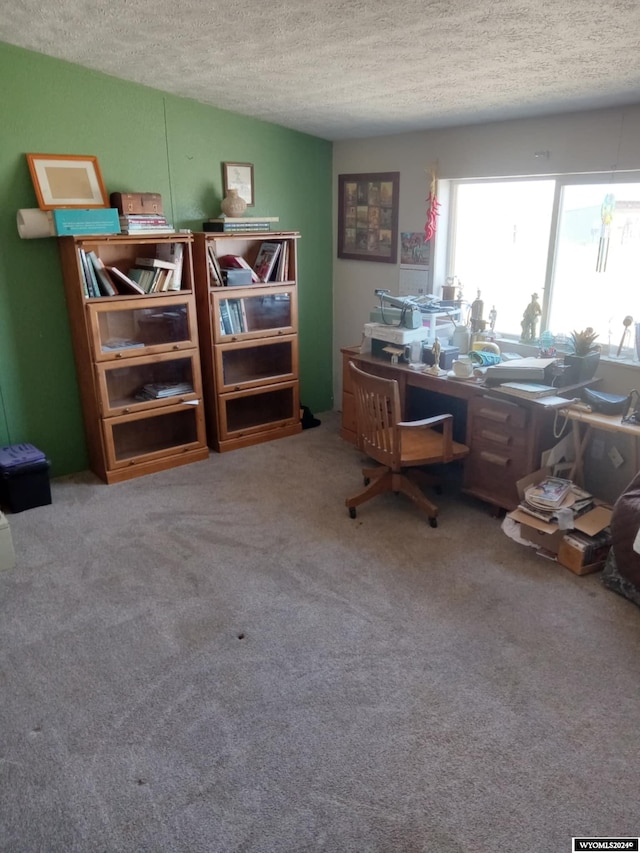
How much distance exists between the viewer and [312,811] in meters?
1.73

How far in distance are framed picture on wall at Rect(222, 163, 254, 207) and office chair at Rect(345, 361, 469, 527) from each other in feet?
5.99

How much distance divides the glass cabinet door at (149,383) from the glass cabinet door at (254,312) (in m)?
0.32

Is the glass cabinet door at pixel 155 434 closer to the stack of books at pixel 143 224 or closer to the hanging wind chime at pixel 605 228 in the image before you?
the stack of books at pixel 143 224

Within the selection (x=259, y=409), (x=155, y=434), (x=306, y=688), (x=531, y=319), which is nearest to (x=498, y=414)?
(x=531, y=319)

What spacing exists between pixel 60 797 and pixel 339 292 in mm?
4040

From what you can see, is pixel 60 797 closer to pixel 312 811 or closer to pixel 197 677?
pixel 197 677

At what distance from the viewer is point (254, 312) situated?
4.42 m

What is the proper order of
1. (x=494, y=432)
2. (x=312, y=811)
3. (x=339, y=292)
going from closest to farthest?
(x=312, y=811), (x=494, y=432), (x=339, y=292)

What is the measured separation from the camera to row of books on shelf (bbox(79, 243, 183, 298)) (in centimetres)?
355

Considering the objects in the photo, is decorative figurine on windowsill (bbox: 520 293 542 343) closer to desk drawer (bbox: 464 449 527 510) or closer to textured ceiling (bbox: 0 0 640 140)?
desk drawer (bbox: 464 449 527 510)

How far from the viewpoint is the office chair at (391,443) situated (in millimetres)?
3154

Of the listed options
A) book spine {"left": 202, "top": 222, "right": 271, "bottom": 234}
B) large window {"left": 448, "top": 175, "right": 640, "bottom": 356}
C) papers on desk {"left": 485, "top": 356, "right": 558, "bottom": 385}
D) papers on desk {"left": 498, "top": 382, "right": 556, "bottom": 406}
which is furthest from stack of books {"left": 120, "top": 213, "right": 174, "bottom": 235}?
papers on desk {"left": 498, "top": 382, "right": 556, "bottom": 406}

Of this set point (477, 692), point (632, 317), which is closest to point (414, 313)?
point (632, 317)

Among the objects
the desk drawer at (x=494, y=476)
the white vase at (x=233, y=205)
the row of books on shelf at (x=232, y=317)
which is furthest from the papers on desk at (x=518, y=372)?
the white vase at (x=233, y=205)
